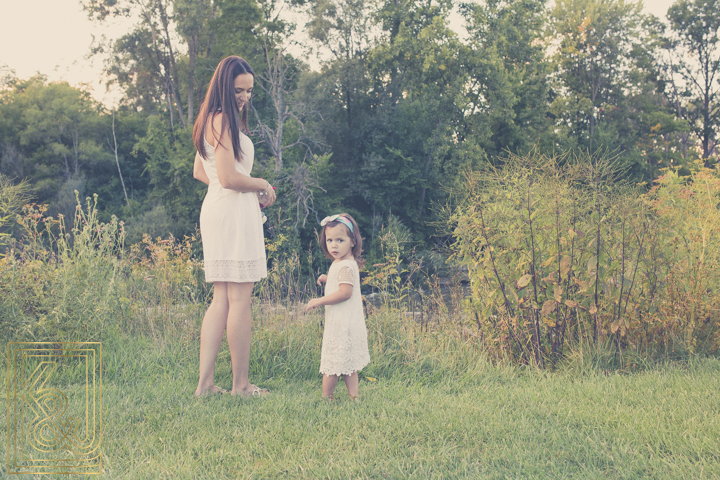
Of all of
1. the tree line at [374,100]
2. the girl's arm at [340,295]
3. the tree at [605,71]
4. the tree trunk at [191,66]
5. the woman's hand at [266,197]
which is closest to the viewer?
the girl's arm at [340,295]

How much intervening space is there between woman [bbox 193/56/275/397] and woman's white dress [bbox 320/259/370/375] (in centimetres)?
47

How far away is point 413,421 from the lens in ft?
8.59

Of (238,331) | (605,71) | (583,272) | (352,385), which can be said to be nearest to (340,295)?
(352,385)

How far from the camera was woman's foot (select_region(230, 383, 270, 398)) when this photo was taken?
10.2 ft

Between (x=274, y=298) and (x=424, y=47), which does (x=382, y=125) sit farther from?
(x=274, y=298)

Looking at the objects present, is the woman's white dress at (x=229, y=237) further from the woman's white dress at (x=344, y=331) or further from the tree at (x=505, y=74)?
the tree at (x=505, y=74)

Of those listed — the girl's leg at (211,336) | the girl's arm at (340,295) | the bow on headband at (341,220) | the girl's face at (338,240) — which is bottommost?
the girl's leg at (211,336)

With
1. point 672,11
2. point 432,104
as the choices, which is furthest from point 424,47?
point 672,11

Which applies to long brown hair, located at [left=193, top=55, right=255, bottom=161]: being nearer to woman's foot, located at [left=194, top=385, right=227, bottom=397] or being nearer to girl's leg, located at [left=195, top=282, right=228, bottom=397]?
girl's leg, located at [left=195, top=282, right=228, bottom=397]

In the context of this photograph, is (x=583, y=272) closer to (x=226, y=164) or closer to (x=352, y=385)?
(x=352, y=385)

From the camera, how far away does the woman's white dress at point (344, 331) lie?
9.91ft

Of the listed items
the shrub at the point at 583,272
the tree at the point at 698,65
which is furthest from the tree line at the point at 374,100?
the shrub at the point at 583,272

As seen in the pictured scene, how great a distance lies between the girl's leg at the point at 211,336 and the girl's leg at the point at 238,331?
59mm

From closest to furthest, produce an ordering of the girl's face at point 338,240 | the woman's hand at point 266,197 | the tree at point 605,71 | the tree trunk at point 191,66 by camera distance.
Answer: the girl's face at point 338,240 → the woman's hand at point 266,197 → the tree trunk at point 191,66 → the tree at point 605,71
